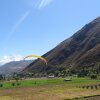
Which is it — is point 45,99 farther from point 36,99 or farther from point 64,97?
point 64,97

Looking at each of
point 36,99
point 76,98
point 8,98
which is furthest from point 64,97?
point 8,98

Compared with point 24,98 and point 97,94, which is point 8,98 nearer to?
point 24,98

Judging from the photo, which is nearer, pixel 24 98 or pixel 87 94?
pixel 24 98

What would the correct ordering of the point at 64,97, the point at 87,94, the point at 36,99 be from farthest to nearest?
the point at 87,94 → the point at 64,97 → the point at 36,99

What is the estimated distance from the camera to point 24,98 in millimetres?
53344

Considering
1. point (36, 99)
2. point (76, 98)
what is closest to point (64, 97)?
point (76, 98)

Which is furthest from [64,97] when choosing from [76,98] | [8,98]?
[8,98]

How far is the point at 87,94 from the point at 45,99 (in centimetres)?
1179

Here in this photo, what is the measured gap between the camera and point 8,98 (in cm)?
5419

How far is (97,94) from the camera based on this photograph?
202 feet

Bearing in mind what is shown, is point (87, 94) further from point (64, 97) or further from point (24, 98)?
point (24, 98)

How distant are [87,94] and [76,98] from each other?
5974 millimetres

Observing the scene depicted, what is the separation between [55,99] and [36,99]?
10.9ft

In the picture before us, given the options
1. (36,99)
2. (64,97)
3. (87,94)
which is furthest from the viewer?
(87,94)
